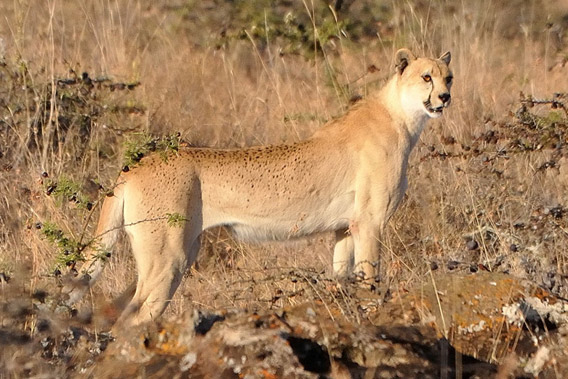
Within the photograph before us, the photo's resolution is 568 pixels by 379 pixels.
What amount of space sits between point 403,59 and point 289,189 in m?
1.41

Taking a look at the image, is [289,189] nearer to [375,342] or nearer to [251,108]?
[251,108]

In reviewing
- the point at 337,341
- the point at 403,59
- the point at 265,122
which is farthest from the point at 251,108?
the point at 337,341

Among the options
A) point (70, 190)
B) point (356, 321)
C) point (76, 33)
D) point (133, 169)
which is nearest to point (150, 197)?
point (133, 169)

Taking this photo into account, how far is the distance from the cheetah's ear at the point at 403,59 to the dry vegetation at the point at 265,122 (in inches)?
26.3

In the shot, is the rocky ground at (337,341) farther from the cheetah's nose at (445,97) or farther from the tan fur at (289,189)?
the cheetah's nose at (445,97)

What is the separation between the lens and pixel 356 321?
378 centimetres

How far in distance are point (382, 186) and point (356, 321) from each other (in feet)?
10.2

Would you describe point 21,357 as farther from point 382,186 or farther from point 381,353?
point 382,186

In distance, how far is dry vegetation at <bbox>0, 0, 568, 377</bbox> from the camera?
18.9ft

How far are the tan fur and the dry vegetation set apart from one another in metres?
0.25

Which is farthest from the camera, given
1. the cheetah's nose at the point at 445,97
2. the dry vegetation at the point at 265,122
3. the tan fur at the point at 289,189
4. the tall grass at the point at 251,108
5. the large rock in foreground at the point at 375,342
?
the cheetah's nose at the point at 445,97

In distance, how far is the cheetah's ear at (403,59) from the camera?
7.18 m

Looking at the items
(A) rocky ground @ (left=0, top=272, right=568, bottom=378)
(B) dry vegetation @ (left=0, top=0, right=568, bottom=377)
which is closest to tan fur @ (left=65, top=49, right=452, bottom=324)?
(B) dry vegetation @ (left=0, top=0, right=568, bottom=377)

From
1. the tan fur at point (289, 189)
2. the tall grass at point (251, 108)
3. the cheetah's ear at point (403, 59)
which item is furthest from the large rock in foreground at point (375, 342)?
the cheetah's ear at point (403, 59)
